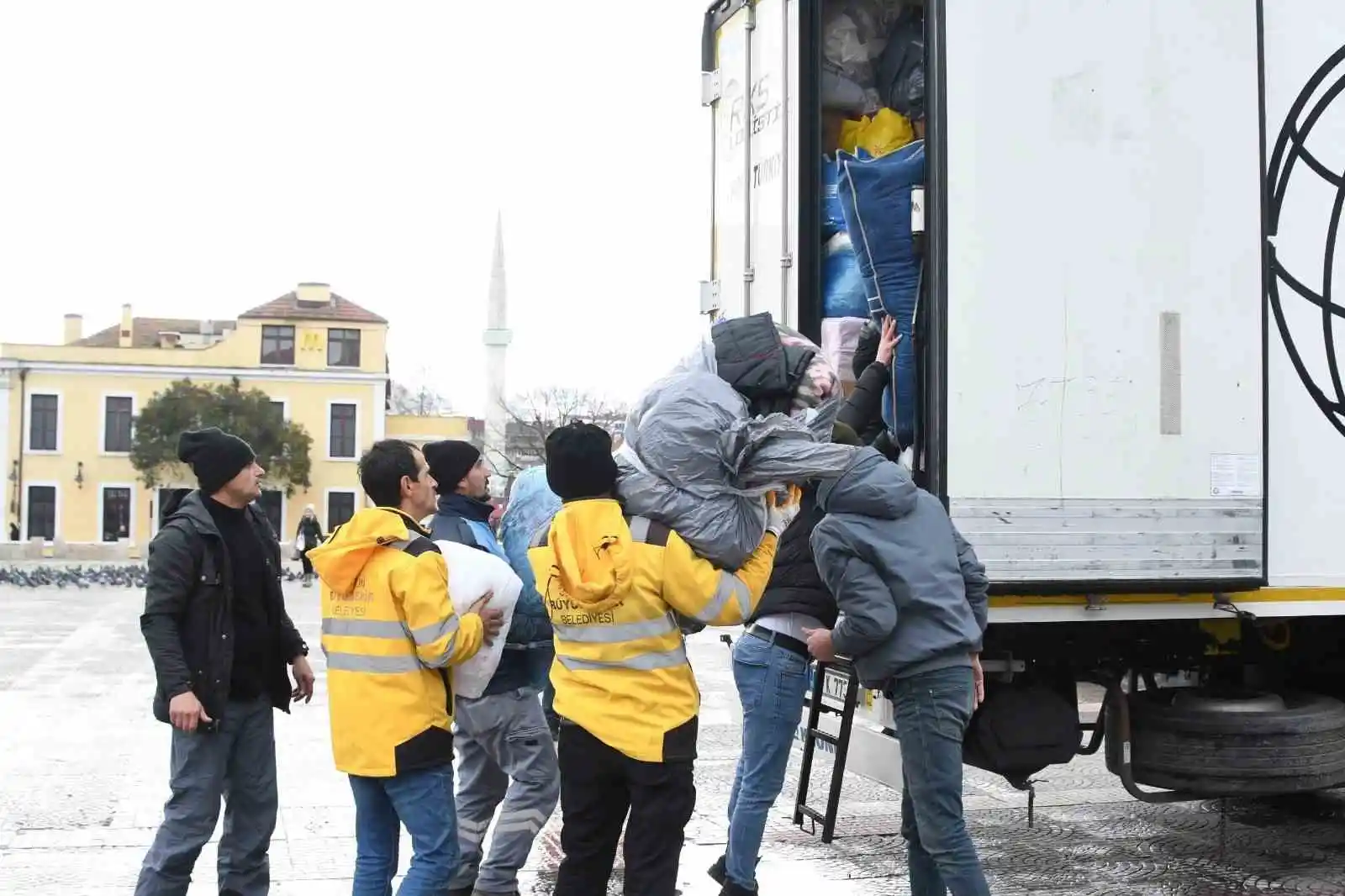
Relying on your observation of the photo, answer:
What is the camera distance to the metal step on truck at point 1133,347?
4.92m

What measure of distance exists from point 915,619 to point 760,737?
86 centimetres

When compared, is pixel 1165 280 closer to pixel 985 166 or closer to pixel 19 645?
pixel 985 166

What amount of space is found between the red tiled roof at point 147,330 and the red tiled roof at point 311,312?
5787 mm

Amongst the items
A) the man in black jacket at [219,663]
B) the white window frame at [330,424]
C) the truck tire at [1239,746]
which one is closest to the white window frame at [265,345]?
the white window frame at [330,424]

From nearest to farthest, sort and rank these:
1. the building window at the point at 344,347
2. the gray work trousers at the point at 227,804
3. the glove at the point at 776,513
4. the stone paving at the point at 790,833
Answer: the glove at the point at 776,513, the gray work trousers at the point at 227,804, the stone paving at the point at 790,833, the building window at the point at 344,347

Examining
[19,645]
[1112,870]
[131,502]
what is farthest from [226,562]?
[131,502]

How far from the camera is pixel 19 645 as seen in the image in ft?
52.3

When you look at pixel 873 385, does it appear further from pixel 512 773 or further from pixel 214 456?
pixel 214 456

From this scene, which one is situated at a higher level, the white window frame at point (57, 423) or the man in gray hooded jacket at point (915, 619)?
the white window frame at point (57, 423)

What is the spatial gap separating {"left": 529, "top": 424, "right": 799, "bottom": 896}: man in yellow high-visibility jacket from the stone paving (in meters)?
1.85

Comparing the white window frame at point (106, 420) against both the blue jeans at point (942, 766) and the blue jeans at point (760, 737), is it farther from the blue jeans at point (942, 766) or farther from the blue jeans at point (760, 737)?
the blue jeans at point (942, 766)

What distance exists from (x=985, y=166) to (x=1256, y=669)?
2505mm

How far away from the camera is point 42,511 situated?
193ft

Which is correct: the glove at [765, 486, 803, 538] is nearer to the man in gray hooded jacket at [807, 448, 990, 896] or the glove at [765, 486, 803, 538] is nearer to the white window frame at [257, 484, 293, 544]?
the man in gray hooded jacket at [807, 448, 990, 896]
